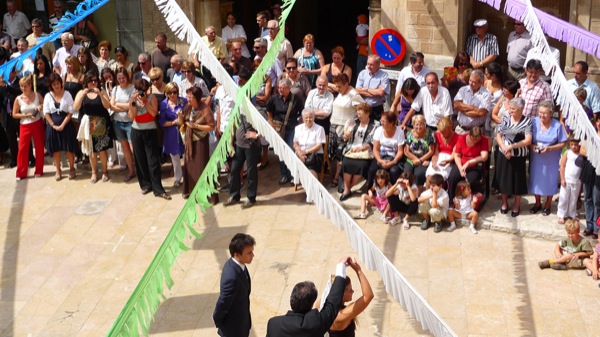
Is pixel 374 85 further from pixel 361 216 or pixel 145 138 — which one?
pixel 145 138

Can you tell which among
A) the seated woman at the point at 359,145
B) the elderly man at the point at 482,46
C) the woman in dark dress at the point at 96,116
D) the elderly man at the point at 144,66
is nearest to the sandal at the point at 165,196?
A: the woman in dark dress at the point at 96,116

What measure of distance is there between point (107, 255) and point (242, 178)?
2.50 m

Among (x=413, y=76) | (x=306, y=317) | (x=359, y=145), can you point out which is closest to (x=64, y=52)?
(x=359, y=145)

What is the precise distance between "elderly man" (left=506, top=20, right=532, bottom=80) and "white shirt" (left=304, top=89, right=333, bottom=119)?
3.01m

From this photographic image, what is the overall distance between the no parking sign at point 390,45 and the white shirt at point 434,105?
233cm

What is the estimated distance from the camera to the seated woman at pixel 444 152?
35.8 feet

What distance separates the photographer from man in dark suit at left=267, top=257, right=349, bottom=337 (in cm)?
658

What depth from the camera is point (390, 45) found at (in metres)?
13.7

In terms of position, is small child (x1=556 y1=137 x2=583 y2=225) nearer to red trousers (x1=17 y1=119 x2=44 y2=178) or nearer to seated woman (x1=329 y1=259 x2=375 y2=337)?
seated woman (x1=329 y1=259 x2=375 y2=337)

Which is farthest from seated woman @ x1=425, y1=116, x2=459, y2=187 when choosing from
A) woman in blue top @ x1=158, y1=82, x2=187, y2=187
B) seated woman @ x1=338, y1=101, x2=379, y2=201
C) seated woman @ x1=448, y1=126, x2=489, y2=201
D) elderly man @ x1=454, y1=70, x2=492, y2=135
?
woman in blue top @ x1=158, y1=82, x2=187, y2=187

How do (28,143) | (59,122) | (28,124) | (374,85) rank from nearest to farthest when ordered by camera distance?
(374,85) < (59,122) < (28,124) < (28,143)

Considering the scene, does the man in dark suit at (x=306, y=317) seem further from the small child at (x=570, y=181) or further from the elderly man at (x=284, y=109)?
the elderly man at (x=284, y=109)

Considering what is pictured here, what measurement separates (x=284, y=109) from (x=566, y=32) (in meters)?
3.94

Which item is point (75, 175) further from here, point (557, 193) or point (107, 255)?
point (557, 193)
